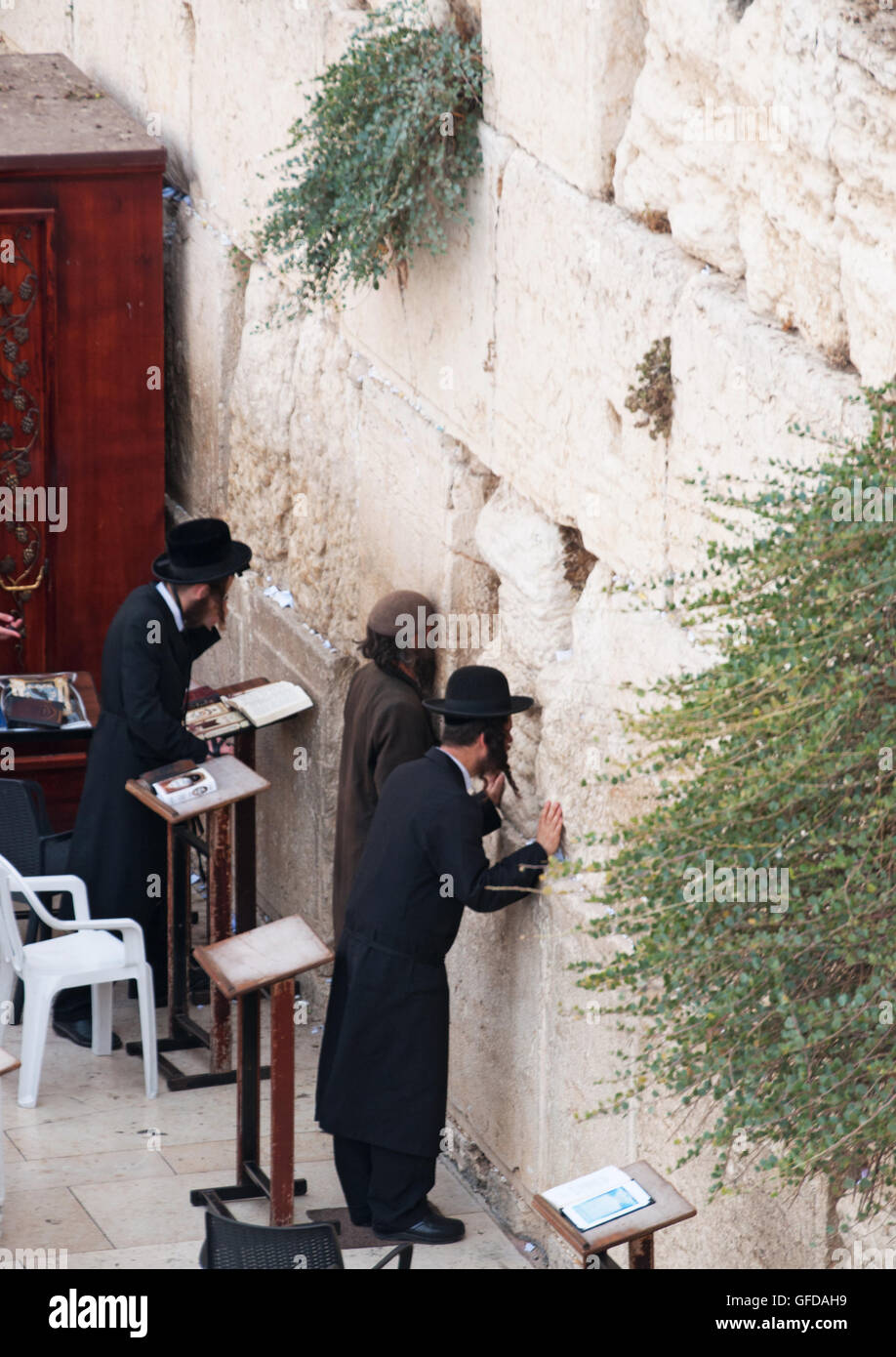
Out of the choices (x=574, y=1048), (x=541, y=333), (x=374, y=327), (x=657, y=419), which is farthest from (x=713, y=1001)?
(x=374, y=327)

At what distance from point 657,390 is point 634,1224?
5.65 ft

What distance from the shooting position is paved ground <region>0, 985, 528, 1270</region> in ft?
16.2

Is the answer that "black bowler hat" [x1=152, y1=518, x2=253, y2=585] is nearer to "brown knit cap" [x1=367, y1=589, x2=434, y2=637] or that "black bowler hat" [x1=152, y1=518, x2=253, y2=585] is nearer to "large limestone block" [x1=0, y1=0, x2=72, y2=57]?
"brown knit cap" [x1=367, y1=589, x2=434, y2=637]

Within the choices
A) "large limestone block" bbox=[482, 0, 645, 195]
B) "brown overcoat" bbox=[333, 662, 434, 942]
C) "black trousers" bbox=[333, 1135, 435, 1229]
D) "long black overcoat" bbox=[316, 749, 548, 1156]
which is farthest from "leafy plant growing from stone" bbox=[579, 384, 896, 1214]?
"brown overcoat" bbox=[333, 662, 434, 942]

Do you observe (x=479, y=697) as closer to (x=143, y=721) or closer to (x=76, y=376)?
(x=143, y=721)

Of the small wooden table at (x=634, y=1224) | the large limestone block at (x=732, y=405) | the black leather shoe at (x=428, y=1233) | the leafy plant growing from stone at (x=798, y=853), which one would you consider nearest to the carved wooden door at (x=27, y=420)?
the black leather shoe at (x=428, y=1233)

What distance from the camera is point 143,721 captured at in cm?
603

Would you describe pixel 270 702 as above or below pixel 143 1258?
above

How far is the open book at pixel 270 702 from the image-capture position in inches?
244

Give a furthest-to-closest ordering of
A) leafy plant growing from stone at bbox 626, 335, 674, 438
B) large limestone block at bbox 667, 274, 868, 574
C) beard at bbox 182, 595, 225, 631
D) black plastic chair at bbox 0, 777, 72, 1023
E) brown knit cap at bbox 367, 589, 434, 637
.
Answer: black plastic chair at bbox 0, 777, 72, 1023
beard at bbox 182, 595, 225, 631
brown knit cap at bbox 367, 589, 434, 637
leafy plant growing from stone at bbox 626, 335, 674, 438
large limestone block at bbox 667, 274, 868, 574

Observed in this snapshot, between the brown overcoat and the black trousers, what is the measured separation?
867mm

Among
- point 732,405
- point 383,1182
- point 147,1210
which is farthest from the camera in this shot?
point 147,1210

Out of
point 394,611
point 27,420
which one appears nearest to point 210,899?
point 394,611

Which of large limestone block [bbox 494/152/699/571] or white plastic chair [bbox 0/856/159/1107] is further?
white plastic chair [bbox 0/856/159/1107]
